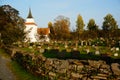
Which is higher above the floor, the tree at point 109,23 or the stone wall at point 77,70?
the tree at point 109,23

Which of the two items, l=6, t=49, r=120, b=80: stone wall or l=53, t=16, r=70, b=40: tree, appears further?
l=53, t=16, r=70, b=40: tree

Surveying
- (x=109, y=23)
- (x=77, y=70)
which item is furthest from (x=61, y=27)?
(x=77, y=70)

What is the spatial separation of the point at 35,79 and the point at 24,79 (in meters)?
0.72

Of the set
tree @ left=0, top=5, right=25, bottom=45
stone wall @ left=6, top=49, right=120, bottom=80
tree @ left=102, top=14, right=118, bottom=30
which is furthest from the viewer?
tree @ left=102, top=14, right=118, bottom=30

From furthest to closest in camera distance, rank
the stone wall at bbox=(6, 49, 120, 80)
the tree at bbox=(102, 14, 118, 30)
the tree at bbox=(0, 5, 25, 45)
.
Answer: the tree at bbox=(102, 14, 118, 30)
the tree at bbox=(0, 5, 25, 45)
the stone wall at bbox=(6, 49, 120, 80)

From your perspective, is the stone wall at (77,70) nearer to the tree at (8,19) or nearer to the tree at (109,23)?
the tree at (8,19)

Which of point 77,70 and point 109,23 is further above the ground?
point 109,23

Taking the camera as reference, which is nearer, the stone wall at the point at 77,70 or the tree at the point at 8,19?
the stone wall at the point at 77,70

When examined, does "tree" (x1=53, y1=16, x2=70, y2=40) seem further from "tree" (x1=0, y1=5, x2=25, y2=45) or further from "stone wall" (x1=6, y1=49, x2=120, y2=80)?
"stone wall" (x1=6, y1=49, x2=120, y2=80)

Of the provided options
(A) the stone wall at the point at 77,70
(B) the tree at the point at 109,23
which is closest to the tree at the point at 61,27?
(B) the tree at the point at 109,23

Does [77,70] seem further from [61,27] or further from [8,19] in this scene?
[61,27]

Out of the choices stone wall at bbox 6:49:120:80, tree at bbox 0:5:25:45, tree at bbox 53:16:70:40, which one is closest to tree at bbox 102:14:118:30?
tree at bbox 53:16:70:40

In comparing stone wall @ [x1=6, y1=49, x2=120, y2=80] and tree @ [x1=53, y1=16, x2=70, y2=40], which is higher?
tree @ [x1=53, y1=16, x2=70, y2=40]

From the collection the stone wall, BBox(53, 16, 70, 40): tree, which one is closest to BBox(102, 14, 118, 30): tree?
BBox(53, 16, 70, 40): tree
